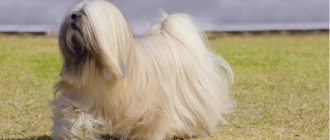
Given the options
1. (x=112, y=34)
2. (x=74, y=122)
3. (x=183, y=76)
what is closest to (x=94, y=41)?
(x=112, y=34)

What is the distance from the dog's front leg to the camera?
5395 millimetres

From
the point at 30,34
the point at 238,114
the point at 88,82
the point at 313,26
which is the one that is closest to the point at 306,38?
the point at 313,26

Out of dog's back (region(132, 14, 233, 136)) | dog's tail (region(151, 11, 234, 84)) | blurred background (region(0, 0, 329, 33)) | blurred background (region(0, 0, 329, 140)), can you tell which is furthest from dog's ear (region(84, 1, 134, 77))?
blurred background (region(0, 0, 329, 33))

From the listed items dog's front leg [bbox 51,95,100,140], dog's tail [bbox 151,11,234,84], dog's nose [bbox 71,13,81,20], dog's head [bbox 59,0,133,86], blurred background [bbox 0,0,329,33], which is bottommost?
blurred background [bbox 0,0,329,33]

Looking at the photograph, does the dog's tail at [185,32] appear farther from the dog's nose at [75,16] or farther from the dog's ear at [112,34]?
the dog's nose at [75,16]

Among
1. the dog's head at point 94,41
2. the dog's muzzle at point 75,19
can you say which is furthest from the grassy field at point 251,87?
the dog's muzzle at point 75,19

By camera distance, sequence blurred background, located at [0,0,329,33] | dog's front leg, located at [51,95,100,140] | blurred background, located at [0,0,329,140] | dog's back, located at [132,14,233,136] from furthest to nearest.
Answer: blurred background, located at [0,0,329,33], blurred background, located at [0,0,329,140], dog's back, located at [132,14,233,136], dog's front leg, located at [51,95,100,140]

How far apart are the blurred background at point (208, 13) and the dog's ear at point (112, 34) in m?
8.47

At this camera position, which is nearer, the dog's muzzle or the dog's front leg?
the dog's muzzle

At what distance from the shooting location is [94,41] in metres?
5.08

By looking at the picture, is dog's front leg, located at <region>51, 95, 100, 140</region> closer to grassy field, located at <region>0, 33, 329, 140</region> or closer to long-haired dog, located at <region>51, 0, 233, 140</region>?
long-haired dog, located at <region>51, 0, 233, 140</region>

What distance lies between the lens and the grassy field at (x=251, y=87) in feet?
21.8

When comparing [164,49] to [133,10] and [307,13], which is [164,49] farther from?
[307,13]

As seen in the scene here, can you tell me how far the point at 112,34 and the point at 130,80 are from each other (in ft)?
1.37
